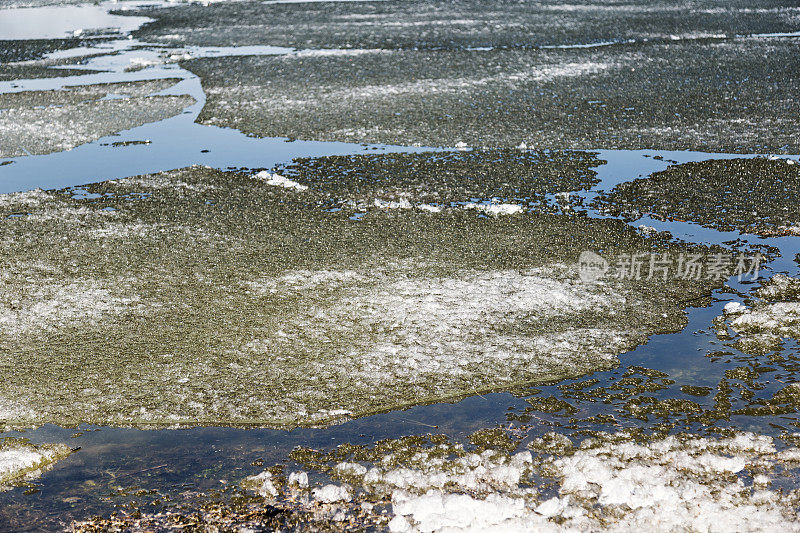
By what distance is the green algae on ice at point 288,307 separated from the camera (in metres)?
4.97

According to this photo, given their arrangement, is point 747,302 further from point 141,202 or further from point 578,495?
point 141,202

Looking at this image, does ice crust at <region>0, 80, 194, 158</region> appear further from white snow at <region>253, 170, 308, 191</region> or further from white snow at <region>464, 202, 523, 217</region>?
white snow at <region>464, 202, 523, 217</region>

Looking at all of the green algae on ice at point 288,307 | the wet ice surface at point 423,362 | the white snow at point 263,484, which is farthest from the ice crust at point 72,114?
the white snow at point 263,484

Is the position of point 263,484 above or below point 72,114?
below

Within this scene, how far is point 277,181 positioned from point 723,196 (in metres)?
4.77

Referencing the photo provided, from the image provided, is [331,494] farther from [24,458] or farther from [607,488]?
[24,458]

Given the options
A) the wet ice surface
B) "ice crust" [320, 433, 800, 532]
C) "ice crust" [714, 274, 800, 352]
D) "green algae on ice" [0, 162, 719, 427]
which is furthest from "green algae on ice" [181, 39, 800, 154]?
"ice crust" [320, 433, 800, 532]

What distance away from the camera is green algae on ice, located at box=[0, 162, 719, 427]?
4969 millimetres

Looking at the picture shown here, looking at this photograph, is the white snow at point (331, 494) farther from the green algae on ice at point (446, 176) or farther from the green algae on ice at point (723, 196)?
the green algae on ice at point (723, 196)

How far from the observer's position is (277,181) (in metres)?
9.04

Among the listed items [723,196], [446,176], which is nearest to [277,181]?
[446,176]

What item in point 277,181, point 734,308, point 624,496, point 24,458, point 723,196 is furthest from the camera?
point 277,181

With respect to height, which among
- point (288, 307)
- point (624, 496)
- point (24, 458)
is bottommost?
point (624, 496)

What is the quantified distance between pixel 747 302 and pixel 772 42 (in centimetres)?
1340
